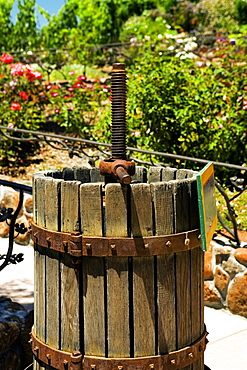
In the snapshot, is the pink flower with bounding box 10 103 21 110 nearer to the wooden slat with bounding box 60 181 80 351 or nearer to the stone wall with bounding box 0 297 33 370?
the stone wall with bounding box 0 297 33 370

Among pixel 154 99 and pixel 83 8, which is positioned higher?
pixel 83 8

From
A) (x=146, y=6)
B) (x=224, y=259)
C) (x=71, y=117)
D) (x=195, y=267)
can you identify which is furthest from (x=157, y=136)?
(x=146, y=6)

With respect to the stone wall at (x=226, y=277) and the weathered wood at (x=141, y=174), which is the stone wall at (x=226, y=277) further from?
the weathered wood at (x=141, y=174)

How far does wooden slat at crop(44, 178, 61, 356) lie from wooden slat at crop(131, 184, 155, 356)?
0.36 m

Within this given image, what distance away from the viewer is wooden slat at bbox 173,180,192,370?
2471mm

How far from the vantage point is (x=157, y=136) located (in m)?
7.61

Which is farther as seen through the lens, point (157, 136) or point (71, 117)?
point (71, 117)

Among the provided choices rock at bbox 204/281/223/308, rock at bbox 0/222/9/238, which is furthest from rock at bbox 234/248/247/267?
rock at bbox 0/222/9/238

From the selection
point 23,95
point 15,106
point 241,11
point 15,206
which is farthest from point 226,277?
point 241,11

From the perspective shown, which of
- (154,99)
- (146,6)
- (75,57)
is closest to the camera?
(154,99)

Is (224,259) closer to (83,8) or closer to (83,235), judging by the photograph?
(83,235)

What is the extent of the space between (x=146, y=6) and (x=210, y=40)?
29.6 ft

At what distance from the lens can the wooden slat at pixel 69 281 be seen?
2443mm

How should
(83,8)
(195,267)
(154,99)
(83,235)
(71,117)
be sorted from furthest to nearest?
(83,8), (71,117), (154,99), (195,267), (83,235)
